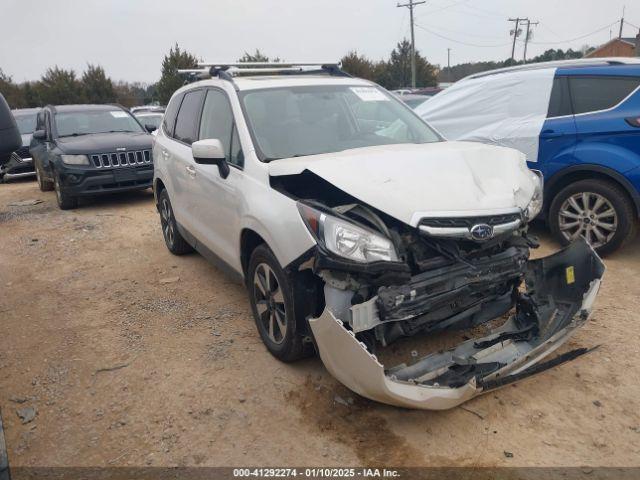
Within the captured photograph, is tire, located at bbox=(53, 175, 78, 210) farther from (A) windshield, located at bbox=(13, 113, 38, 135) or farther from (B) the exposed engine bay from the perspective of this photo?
(B) the exposed engine bay

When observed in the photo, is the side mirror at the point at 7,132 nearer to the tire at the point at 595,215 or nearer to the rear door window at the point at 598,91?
the tire at the point at 595,215

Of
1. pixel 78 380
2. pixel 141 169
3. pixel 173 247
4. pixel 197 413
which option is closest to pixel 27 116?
pixel 141 169

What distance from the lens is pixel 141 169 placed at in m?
8.89

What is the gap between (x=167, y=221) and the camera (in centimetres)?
599

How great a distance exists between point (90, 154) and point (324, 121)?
19.8ft

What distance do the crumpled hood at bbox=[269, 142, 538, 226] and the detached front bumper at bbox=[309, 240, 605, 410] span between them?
0.67 metres

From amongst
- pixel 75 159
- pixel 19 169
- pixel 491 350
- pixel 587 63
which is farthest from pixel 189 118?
pixel 19 169

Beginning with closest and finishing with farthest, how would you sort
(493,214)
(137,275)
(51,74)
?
(493,214), (137,275), (51,74)

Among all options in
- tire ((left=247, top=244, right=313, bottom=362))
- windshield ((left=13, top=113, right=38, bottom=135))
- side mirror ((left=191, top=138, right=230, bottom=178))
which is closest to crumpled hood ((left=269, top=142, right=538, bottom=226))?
side mirror ((left=191, top=138, right=230, bottom=178))

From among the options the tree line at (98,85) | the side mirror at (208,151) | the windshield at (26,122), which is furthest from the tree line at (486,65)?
the side mirror at (208,151)

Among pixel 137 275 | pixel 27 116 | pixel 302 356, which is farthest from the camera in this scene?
pixel 27 116

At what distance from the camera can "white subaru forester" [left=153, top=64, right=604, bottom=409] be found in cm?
270

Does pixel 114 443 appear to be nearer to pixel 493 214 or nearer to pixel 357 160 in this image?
pixel 357 160

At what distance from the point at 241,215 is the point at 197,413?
4.29ft
